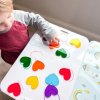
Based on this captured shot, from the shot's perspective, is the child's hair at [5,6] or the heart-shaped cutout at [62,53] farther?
the heart-shaped cutout at [62,53]

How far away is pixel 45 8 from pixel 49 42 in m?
0.55

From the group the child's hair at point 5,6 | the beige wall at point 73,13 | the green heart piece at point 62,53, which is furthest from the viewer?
the beige wall at point 73,13

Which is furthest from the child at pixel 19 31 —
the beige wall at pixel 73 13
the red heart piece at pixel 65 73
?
the beige wall at pixel 73 13

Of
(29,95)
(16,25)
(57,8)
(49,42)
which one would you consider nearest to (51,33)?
(49,42)

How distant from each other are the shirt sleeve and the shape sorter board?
40mm

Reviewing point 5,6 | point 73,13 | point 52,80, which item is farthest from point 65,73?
point 73,13

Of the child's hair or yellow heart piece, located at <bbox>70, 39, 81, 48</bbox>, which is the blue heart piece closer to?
yellow heart piece, located at <bbox>70, 39, 81, 48</bbox>

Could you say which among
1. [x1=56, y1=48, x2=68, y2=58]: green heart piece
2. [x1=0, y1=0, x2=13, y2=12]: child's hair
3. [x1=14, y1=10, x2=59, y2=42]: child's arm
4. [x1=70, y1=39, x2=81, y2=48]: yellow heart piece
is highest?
[x1=0, y1=0, x2=13, y2=12]: child's hair

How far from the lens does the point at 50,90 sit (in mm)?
775

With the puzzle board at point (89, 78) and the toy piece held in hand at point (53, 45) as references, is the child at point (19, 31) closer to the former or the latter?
the toy piece held in hand at point (53, 45)

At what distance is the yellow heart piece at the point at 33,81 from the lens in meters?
0.78

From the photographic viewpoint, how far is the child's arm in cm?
87

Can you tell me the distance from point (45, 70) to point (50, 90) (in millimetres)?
81

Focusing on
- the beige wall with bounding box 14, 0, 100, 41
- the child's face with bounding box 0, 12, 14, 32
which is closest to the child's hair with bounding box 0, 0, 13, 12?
the child's face with bounding box 0, 12, 14, 32
